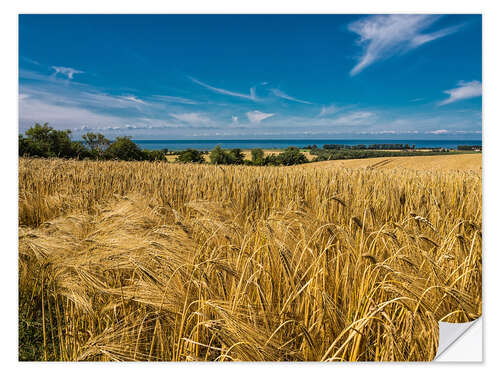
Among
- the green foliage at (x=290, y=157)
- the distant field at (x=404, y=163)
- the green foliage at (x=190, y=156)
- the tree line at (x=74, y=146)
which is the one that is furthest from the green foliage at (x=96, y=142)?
the distant field at (x=404, y=163)

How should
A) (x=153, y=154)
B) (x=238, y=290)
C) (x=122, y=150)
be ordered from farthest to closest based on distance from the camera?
(x=153, y=154)
(x=122, y=150)
(x=238, y=290)

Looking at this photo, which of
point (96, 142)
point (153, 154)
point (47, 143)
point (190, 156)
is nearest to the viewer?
point (96, 142)

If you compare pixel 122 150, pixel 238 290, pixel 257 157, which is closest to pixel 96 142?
pixel 122 150

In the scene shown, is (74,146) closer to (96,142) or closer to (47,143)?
(47,143)

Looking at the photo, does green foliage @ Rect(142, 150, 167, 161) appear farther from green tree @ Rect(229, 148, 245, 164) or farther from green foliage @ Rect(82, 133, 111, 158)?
green tree @ Rect(229, 148, 245, 164)

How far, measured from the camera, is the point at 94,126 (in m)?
2.28

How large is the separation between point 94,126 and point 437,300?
2.45 metres

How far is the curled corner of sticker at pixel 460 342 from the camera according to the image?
1.23m

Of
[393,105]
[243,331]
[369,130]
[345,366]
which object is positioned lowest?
[345,366]

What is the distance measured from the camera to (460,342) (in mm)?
1374

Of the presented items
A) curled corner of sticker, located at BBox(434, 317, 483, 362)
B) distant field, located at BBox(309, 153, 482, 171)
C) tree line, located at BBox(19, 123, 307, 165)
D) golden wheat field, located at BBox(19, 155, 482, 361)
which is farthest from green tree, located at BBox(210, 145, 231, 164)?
curled corner of sticker, located at BBox(434, 317, 483, 362)
